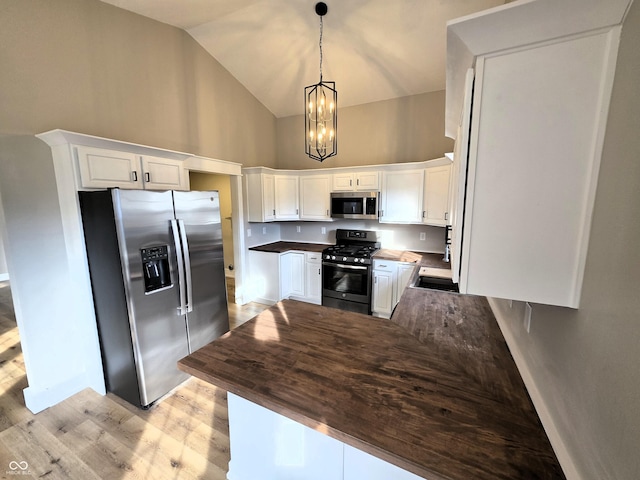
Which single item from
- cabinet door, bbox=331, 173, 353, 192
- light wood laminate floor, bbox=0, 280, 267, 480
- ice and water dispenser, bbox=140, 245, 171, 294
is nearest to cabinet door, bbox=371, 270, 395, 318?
cabinet door, bbox=331, 173, 353, 192

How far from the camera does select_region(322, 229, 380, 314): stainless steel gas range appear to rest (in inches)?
140

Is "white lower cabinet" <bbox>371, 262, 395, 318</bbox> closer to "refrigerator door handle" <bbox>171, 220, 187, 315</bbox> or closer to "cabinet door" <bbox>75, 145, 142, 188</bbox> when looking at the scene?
"refrigerator door handle" <bbox>171, 220, 187, 315</bbox>

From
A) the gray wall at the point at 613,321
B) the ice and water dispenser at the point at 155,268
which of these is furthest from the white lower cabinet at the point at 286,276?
A: the gray wall at the point at 613,321

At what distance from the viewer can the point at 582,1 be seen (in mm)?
599

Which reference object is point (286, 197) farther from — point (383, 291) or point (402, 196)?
point (383, 291)

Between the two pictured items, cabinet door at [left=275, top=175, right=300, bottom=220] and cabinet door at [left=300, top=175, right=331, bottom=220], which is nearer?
cabinet door at [left=300, top=175, right=331, bottom=220]

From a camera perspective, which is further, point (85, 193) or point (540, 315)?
point (85, 193)

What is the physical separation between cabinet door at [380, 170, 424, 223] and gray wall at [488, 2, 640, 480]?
9.37 feet

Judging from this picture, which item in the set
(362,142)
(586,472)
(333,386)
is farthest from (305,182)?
(586,472)

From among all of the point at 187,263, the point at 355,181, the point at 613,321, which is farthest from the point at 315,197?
the point at 613,321

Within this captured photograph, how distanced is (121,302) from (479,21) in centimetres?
268

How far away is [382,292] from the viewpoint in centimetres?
353

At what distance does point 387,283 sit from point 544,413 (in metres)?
2.60

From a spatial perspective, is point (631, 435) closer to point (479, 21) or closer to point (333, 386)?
point (333, 386)
